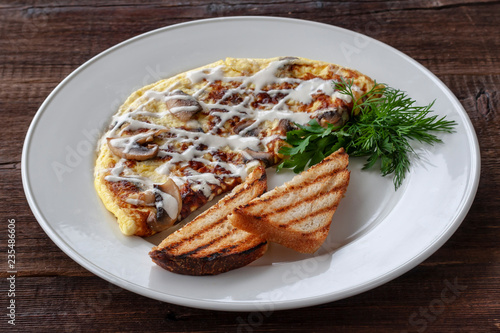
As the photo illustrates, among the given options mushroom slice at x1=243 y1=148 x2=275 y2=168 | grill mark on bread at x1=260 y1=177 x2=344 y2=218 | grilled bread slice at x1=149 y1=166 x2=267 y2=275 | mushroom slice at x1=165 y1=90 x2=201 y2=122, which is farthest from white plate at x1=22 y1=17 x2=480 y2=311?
mushroom slice at x1=243 y1=148 x2=275 y2=168

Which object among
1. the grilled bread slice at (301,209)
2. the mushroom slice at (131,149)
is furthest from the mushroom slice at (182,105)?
the grilled bread slice at (301,209)

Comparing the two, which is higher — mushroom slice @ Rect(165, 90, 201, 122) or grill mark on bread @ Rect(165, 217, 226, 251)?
mushroom slice @ Rect(165, 90, 201, 122)

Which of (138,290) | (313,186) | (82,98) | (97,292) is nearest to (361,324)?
(313,186)

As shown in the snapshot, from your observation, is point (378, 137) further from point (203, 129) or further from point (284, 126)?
point (203, 129)

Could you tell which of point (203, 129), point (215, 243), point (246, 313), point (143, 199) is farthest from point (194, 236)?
point (203, 129)

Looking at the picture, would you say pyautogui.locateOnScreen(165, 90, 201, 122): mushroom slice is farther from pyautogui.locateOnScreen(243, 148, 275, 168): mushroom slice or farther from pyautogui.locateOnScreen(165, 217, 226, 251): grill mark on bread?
pyautogui.locateOnScreen(165, 217, 226, 251): grill mark on bread
